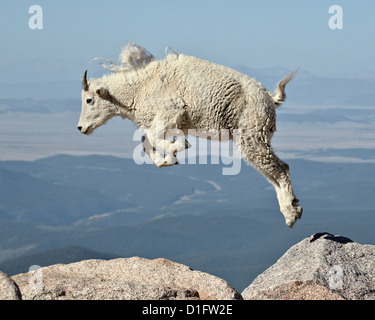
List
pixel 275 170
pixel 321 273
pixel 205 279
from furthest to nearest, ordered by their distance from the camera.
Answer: pixel 275 170, pixel 321 273, pixel 205 279

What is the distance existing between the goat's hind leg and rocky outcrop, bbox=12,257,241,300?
2200mm

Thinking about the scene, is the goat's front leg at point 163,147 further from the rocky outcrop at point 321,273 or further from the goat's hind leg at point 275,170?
the rocky outcrop at point 321,273

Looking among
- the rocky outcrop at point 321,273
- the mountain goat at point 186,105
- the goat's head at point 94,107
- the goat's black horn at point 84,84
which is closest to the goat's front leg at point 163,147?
the mountain goat at point 186,105

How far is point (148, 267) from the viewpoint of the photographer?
10453 millimetres

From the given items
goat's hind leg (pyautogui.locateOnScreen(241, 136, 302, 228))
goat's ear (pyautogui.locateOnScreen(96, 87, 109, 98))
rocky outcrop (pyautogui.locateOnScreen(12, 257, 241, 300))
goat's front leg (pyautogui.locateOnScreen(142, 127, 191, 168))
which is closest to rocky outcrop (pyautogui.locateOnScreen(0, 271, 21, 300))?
rocky outcrop (pyautogui.locateOnScreen(12, 257, 241, 300))

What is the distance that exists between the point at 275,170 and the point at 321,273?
208 cm

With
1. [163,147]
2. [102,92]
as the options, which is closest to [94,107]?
[102,92]

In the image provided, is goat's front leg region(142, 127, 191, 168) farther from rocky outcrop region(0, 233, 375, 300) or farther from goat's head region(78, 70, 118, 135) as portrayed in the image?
rocky outcrop region(0, 233, 375, 300)

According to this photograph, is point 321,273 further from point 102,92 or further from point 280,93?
point 102,92

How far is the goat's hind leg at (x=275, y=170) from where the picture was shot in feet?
35.4

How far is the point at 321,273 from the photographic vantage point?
10766 mm

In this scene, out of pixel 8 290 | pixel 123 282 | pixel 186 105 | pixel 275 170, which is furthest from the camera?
pixel 275 170

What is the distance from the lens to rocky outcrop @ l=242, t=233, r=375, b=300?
10492mm
